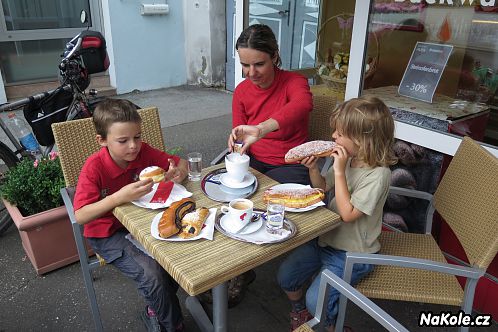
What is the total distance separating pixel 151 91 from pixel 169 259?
19.4 ft

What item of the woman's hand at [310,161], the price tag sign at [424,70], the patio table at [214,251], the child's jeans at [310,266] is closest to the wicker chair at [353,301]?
the patio table at [214,251]

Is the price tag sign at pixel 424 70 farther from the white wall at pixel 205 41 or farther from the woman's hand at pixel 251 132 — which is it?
the white wall at pixel 205 41

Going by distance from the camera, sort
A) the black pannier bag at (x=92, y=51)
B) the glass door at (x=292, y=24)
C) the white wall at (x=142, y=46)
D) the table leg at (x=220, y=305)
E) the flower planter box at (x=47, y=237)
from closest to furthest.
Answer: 1. the table leg at (x=220, y=305)
2. the flower planter box at (x=47, y=237)
3. the black pannier bag at (x=92, y=51)
4. the glass door at (x=292, y=24)
5. the white wall at (x=142, y=46)

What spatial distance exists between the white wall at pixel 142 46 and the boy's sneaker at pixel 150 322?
500cm

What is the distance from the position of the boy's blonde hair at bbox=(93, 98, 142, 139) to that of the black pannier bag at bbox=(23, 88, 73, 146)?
1380 millimetres

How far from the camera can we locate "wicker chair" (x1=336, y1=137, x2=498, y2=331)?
65.4 inches

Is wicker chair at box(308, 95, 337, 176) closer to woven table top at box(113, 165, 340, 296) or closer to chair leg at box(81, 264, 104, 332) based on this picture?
woven table top at box(113, 165, 340, 296)

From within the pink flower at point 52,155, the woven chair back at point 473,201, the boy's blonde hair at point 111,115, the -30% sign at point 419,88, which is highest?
the boy's blonde hair at point 111,115

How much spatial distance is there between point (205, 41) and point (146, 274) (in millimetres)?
5714

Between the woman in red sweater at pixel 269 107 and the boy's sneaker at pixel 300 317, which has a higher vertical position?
the woman in red sweater at pixel 269 107

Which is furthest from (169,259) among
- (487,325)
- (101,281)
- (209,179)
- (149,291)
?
(487,325)

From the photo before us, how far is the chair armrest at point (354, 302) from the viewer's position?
50.7 inches

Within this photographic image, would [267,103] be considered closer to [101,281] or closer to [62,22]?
[101,281]

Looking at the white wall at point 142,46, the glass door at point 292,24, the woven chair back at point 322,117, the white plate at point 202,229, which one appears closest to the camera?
the white plate at point 202,229
